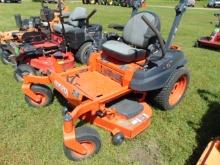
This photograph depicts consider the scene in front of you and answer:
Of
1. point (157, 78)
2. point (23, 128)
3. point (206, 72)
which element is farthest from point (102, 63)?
point (206, 72)

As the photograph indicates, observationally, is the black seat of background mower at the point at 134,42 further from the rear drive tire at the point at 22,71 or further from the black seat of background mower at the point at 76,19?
the black seat of background mower at the point at 76,19

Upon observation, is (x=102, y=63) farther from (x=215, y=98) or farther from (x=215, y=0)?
(x=215, y=0)

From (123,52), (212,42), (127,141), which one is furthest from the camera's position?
(212,42)

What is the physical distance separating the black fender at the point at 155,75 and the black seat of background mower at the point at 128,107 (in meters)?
0.30

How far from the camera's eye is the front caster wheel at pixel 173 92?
4.22 metres

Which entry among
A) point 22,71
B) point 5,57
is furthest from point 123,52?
point 5,57

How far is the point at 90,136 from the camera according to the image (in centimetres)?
324

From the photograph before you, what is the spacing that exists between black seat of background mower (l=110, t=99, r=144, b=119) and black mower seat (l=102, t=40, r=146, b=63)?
623 mm

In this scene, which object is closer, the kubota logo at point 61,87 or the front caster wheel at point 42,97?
the kubota logo at point 61,87

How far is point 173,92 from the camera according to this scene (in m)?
4.75

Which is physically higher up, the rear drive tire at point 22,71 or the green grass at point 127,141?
the rear drive tire at point 22,71

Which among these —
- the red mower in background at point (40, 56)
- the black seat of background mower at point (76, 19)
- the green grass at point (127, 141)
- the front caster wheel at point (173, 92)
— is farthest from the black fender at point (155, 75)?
the black seat of background mower at point (76, 19)

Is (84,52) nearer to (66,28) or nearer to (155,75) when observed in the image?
(66,28)

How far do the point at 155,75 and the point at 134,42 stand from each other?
0.79 meters
